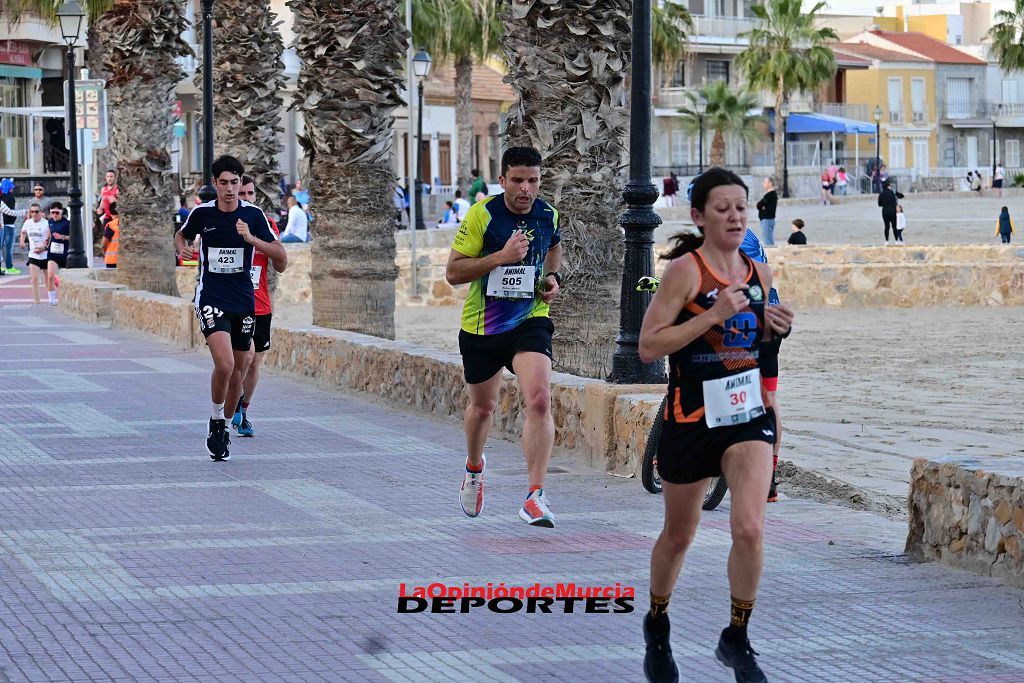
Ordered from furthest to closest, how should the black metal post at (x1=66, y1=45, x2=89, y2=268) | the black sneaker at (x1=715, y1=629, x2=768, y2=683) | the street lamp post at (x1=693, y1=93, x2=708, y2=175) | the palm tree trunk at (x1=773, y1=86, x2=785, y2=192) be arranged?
the street lamp post at (x1=693, y1=93, x2=708, y2=175) → the palm tree trunk at (x1=773, y1=86, x2=785, y2=192) → the black metal post at (x1=66, y1=45, x2=89, y2=268) → the black sneaker at (x1=715, y1=629, x2=768, y2=683)

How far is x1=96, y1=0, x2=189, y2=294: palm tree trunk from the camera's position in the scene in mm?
23719

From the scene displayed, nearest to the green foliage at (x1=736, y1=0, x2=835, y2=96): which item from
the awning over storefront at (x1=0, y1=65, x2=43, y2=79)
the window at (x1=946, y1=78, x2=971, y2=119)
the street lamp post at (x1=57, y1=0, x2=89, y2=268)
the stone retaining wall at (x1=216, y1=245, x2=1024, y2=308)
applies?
the window at (x1=946, y1=78, x2=971, y2=119)

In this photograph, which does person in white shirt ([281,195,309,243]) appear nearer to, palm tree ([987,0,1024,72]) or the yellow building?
palm tree ([987,0,1024,72])

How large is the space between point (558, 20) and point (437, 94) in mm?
55702

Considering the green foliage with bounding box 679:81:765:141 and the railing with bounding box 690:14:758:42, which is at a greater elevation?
the railing with bounding box 690:14:758:42

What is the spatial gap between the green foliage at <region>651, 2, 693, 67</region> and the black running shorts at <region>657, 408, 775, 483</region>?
57.3 m

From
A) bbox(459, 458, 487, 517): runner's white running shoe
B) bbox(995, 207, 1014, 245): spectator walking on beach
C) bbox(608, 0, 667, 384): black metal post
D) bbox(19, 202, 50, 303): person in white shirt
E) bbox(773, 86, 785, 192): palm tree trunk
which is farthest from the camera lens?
bbox(773, 86, 785, 192): palm tree trunk

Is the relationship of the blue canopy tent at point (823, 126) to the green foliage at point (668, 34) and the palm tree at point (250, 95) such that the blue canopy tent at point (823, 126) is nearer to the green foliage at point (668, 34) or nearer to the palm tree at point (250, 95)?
the green foliage at point (668, 34)

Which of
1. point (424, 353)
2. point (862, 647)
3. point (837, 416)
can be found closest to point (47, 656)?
point (862, 647)

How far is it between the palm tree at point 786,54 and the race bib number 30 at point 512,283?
63.0 meters

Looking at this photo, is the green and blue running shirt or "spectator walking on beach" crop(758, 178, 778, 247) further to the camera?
"spectator walking on beach" crop(758, 178, 778, 247)

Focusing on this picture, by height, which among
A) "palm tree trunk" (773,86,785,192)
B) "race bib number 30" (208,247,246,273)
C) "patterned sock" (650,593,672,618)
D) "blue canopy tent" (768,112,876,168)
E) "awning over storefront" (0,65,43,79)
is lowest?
"patterned sock" (650,593,672,618)

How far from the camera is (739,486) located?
5297 millimetres

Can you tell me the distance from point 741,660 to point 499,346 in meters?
3.34
